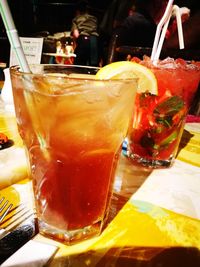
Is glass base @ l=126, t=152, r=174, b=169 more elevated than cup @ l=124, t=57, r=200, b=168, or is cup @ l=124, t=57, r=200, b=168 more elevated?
cup @ l=124, t=57, r=200, b=168

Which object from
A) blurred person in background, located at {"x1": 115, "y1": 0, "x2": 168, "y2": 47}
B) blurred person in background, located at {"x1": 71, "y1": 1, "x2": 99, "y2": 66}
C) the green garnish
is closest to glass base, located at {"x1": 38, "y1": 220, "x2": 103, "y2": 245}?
the green garnish

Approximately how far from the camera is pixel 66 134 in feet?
1.53

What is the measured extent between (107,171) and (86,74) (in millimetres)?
249

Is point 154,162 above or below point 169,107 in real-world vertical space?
below

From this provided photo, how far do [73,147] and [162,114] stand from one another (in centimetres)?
39

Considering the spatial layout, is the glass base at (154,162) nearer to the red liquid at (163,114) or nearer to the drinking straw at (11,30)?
the red liquid at (163,114)

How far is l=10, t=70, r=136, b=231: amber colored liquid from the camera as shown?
0.45 metres

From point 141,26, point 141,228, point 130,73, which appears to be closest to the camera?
point 141,228

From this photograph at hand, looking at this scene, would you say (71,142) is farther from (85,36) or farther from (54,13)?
(54,13)

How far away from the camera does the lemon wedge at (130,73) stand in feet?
1.84

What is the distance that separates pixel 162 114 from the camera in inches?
31.2

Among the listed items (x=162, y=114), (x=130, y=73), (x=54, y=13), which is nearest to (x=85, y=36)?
(x=54, y=13)

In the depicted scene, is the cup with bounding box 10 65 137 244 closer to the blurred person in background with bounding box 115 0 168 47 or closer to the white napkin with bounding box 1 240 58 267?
the white napkin with bounding box 1 240 58 267

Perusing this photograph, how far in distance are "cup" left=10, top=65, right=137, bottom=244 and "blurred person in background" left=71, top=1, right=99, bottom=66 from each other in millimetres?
5916
